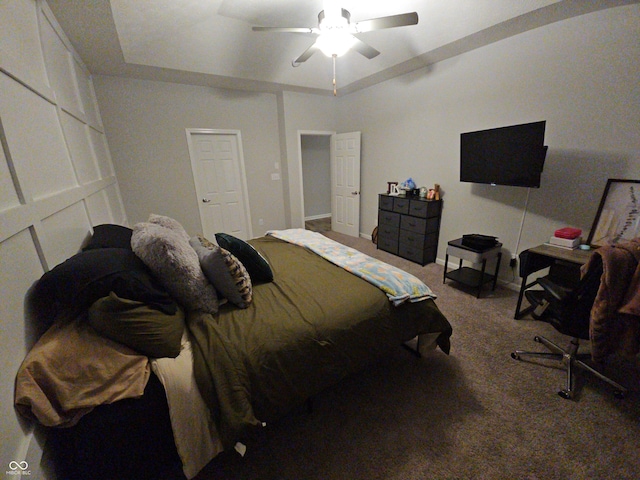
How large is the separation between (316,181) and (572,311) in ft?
18.0

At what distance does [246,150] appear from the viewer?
444 centimetres

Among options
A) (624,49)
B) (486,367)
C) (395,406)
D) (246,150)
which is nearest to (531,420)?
(486,367)

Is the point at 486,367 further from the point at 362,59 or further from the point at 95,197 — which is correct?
the point at 362,59

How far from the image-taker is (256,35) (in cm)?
315

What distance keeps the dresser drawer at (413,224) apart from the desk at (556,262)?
50.5 inches

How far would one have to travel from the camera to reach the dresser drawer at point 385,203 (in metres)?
3.92

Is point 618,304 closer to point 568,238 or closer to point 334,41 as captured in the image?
point 568,238

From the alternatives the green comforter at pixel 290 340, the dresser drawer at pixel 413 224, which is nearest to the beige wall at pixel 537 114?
the dresser drawer at pixel 413 224

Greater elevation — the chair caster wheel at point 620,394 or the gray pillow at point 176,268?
the gray pillow at point 176,268

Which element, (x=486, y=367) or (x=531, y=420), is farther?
(x=486, y=367)

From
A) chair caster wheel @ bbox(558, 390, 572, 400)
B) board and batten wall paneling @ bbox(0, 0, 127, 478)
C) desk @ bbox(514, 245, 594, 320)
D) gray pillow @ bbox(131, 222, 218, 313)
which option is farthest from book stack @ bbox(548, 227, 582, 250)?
board and batten wall paneling @ bbox(0, 0, 127, 478)

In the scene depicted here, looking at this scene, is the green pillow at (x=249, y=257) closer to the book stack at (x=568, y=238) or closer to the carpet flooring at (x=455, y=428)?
the carpet flooring at (x=455, y=428)

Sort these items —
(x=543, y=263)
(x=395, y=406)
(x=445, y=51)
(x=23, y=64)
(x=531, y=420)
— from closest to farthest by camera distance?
(x=23, y=64)
(x=531, y=420)
(x=395, y=406)
(x=543, y=263)
(x=445, y=51)

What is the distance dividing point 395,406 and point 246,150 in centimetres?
429
